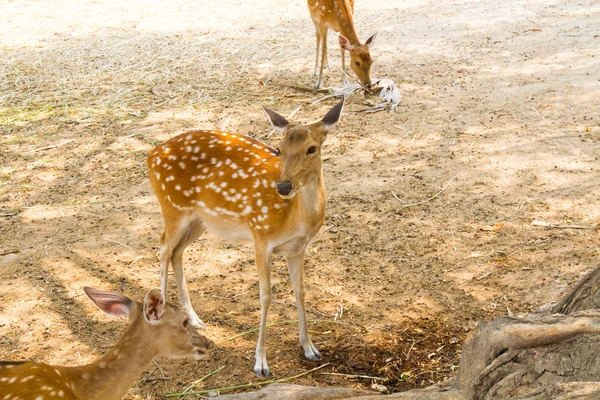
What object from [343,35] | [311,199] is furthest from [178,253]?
[343,35]

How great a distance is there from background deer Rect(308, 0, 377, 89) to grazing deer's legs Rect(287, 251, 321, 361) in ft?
16.4

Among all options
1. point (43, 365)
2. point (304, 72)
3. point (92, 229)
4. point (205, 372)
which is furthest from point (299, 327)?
point (304, 72)

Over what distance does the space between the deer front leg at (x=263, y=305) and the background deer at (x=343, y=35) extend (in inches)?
202

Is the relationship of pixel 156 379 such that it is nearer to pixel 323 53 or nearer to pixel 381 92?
pixel 381 92

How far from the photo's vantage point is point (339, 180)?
738 centimetres

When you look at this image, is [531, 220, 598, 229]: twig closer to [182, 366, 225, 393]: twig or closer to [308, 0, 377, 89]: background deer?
[182, 366, 225, 393]: twig

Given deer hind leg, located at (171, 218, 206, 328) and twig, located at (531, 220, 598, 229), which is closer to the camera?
deer hind leg, located at (171, 218, 206, 328)

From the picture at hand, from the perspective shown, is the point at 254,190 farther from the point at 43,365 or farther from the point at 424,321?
the point at 43,365

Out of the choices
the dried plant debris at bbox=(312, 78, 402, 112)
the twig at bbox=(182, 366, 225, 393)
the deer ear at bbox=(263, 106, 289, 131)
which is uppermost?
the deer ear at bbox=(263, 106, 289, 131)

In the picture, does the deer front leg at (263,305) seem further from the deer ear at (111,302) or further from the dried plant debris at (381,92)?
the dried plant debris at (381,92)

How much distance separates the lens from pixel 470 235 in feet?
20.2

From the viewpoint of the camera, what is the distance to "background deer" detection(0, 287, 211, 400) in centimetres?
355

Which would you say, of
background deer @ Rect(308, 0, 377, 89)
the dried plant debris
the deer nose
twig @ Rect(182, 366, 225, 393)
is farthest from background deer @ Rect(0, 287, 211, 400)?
background deer @ Rect(308, 0, 377, 89)

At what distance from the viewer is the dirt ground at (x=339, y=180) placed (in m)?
5.16
